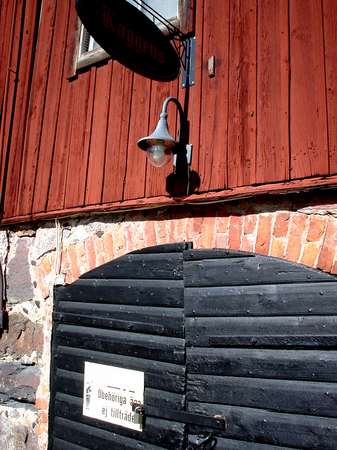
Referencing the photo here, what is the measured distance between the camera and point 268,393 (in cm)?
246

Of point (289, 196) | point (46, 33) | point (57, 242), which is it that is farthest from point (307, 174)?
point (46, 33)

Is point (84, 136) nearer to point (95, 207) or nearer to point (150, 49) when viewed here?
point (95, 207)

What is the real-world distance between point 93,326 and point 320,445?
1.79 m

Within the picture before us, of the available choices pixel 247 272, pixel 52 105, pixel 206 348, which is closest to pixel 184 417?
pixel 206 348

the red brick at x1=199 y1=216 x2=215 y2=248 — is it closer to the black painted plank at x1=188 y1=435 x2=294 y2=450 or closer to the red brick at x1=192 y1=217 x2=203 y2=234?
the red brick at x1=192 y1=217 x2=203 y2=234

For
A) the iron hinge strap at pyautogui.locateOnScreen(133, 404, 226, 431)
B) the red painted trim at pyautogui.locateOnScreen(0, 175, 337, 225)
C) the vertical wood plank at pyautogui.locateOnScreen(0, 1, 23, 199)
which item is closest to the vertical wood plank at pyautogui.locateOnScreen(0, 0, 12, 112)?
the vertical wood plank at pyautogui.locateOnScreen(0, 1, 23, 199)

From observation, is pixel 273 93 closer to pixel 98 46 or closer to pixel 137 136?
pixel 137 136

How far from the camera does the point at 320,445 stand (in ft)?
7.41

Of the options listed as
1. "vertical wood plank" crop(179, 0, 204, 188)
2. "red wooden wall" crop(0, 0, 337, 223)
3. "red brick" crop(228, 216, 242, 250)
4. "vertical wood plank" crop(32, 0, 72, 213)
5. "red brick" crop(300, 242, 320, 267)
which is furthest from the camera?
"vertical wood plank" crop(32, 0, 72, 213)

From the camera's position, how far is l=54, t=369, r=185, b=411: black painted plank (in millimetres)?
2816

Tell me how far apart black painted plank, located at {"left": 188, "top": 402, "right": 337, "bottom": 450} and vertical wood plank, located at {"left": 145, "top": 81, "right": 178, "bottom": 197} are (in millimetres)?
1486

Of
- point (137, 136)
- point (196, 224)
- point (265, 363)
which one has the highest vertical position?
point (137, 136)

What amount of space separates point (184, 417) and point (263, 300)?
903mm

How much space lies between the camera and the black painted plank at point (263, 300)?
2.35 m
